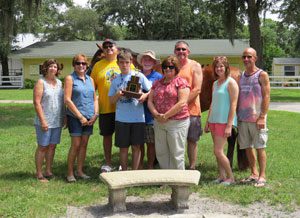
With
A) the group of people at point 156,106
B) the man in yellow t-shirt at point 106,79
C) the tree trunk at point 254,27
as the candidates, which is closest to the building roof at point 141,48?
the tree trunk at point 254,27

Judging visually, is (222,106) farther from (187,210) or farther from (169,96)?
(187,210)

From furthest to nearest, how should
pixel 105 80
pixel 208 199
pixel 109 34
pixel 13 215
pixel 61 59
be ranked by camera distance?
pixel 109 34 < pixel 61 59 < pixel 105 80 < pixel 208 199 < pixel 13 215

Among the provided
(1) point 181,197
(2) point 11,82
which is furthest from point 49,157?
(2) point 11,82

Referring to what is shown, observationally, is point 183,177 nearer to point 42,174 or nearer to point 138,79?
point 138,79

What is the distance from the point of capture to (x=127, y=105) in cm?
577

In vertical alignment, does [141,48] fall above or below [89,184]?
above

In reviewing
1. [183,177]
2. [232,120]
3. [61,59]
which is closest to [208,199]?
[183,177]

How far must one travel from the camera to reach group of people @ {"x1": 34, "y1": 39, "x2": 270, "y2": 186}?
5500 mm

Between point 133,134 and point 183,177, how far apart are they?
1190mm

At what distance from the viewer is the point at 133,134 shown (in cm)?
585

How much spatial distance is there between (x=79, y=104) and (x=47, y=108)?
44 centimetres

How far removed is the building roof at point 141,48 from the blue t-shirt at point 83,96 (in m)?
27.5

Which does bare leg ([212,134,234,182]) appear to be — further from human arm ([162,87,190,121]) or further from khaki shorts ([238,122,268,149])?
human arm ([162,87,190,121])

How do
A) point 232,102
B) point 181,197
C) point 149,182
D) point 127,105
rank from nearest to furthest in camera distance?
point 149,182 < point 181,197 < point 232,102 < point 127,105
